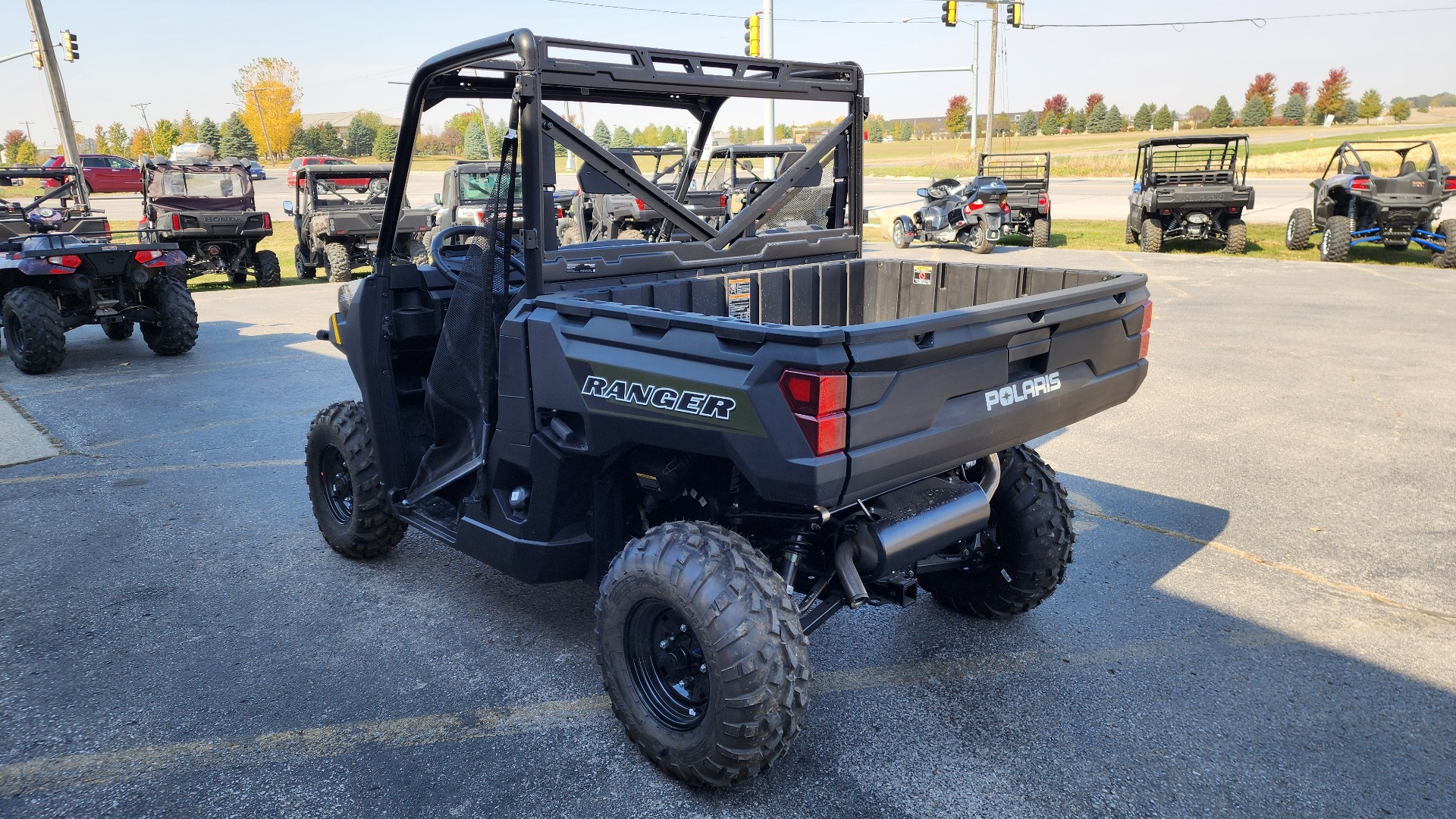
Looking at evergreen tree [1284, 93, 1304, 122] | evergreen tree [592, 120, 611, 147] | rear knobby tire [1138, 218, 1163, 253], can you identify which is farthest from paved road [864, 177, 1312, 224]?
evergreen tree [1284, 93, 1304, 122]

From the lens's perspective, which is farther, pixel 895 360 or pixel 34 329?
pixel 34 329

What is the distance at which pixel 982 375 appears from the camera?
295 centimetres

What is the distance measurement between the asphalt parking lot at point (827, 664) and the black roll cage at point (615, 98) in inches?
60.8

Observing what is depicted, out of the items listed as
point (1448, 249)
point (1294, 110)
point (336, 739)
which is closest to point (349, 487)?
point (336, 739)

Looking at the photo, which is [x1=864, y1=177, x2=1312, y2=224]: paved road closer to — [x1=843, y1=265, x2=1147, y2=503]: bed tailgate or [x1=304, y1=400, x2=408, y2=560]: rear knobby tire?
[x1=843, y1=265, x2=1147, y2=503]: bed tailgate

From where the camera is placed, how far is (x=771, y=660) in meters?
2.74

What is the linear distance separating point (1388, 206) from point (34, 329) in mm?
18067

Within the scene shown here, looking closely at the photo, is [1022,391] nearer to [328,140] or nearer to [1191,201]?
[1191,201]

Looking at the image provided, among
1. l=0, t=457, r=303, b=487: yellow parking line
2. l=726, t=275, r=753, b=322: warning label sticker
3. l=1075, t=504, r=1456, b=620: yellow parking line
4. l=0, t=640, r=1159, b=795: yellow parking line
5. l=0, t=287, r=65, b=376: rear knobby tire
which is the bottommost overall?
l=1075, t=504, r=1456, b=620: yellow parking line

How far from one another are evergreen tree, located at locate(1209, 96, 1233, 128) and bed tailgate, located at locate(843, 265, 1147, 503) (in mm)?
89888

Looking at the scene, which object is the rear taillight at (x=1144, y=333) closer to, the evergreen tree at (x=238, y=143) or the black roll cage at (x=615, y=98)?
the black roll cage at (x=615, y=98)

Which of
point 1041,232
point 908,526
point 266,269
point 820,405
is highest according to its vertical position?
point 820,405

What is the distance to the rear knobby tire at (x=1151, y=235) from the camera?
58.2 ft

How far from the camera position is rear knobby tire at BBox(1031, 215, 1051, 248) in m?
19.1
